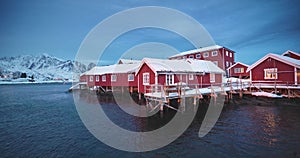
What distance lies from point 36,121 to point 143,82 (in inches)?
496

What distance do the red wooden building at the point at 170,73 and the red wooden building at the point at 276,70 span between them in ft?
20.4

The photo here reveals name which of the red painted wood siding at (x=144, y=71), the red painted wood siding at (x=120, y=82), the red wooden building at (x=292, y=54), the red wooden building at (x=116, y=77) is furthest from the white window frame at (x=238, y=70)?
the red painted wood siding at (x=144, y=71)

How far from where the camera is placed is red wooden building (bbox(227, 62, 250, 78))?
36812mm

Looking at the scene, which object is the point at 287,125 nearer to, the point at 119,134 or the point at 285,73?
the point at 119,134

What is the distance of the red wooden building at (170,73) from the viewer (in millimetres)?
19658

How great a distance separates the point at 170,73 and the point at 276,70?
15.0 metres

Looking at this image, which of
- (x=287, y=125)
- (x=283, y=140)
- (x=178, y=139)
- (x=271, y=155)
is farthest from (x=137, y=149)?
(x=287, y=125)

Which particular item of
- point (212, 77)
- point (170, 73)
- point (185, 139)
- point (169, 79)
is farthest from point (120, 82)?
point (185, 139)

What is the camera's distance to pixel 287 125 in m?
10.3

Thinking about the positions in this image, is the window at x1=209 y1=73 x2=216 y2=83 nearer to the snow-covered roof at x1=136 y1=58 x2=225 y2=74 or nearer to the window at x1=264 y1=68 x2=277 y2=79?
the snow-covered roof at x1=136 y1=58 x2=225 y2=74

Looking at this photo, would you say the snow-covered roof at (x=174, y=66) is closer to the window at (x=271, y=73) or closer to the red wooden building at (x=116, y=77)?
the window at (x=271, y=73)

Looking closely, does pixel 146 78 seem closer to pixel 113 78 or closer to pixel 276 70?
pixel 113 78

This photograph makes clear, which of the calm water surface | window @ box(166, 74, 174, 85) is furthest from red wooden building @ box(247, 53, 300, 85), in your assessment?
window @ box(166, 74, 174, 85)

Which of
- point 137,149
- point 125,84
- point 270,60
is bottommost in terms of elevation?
point 137,149
